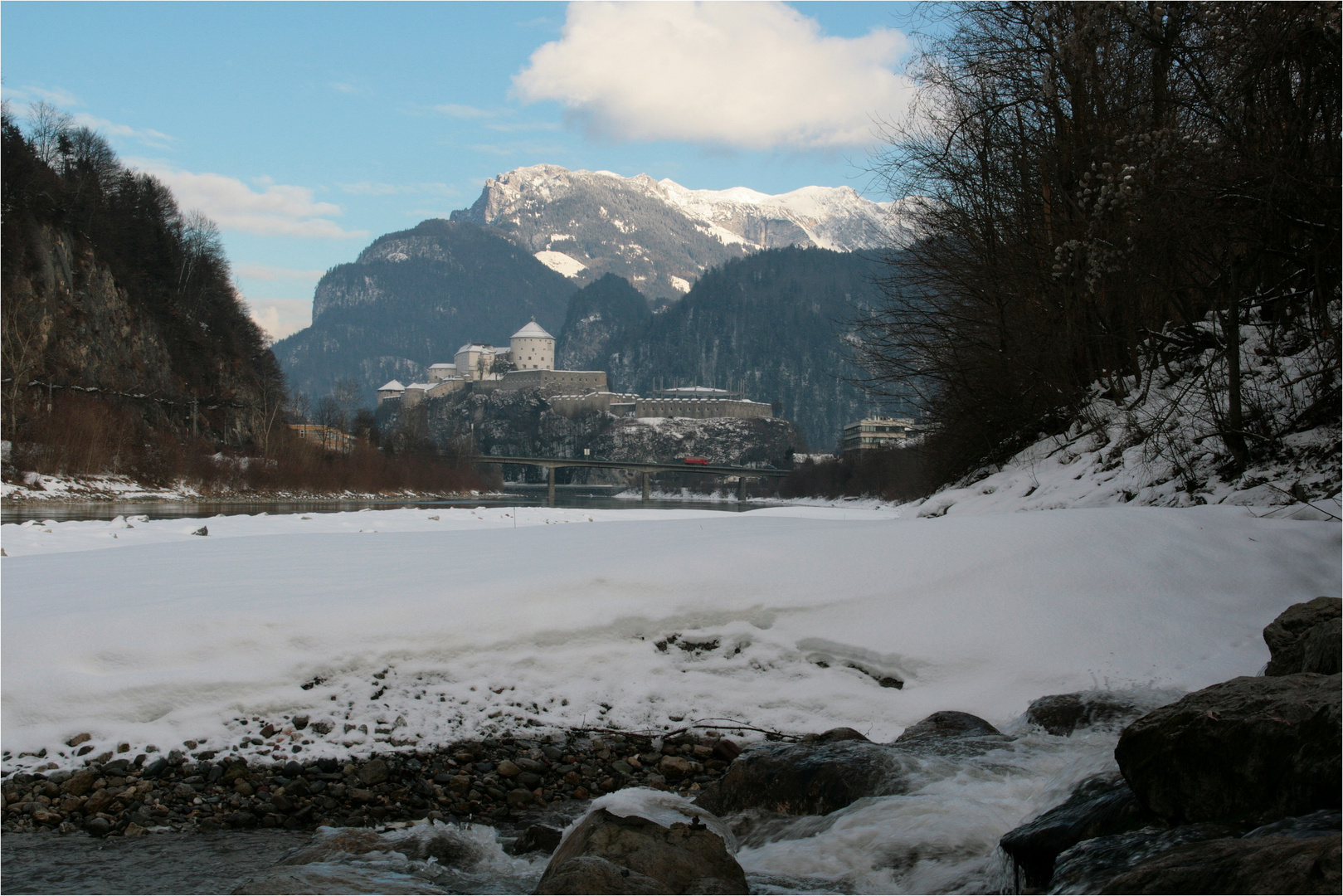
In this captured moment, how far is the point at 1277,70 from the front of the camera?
8.34m

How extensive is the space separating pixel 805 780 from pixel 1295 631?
377 centimetres

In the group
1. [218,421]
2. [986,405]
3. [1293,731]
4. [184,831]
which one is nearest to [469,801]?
[184,831]

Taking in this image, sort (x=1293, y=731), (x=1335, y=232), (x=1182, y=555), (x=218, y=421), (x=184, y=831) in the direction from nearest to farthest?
(x=1293, y=731), (x=184, y=831), (x=1335, y=232), (x=1182, y=555), (x=218, y=421)

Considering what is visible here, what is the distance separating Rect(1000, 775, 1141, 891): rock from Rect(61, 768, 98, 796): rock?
18.7 feet

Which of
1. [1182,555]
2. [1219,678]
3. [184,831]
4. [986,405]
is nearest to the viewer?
[184,831]

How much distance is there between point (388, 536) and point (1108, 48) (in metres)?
14.2

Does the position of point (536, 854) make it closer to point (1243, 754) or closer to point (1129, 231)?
point (1243, 754)

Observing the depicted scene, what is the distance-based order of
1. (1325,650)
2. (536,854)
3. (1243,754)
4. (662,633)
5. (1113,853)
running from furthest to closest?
(662,633) < (1325,650) < (536,854) < (1243,754) < (1113,853)

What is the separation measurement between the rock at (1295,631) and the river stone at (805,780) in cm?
270

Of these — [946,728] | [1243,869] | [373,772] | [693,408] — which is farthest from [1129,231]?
[693,408]

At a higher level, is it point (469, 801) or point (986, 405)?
point (986, 405)

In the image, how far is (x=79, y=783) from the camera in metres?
5.80

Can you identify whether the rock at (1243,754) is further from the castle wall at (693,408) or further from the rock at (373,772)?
the castle wall at (693,408)

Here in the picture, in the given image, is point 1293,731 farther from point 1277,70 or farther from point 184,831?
point 1277,70
